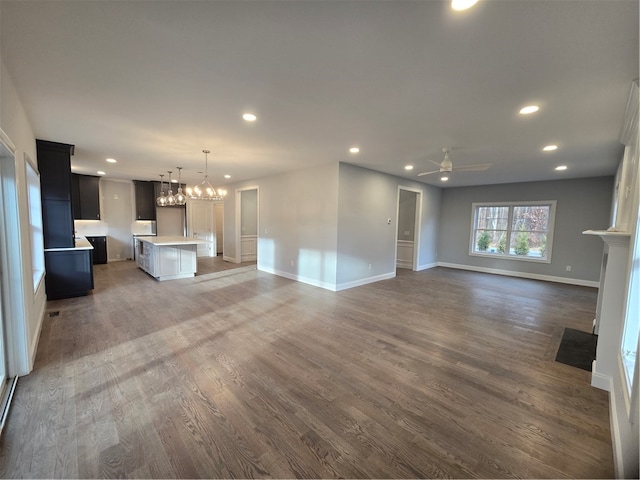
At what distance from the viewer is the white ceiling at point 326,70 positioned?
1486 millimetres

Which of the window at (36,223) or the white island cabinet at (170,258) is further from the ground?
the window at (36,223)

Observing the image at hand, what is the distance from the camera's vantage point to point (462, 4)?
1.37 meters

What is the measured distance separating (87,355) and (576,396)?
4.55 m

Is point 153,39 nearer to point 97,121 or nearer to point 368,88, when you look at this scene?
point 368,88

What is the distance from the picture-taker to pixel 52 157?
4.17 meters

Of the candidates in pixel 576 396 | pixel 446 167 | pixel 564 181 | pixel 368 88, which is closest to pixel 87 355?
pixel 368 88

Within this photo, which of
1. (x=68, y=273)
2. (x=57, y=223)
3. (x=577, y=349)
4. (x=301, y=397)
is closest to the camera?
(x=301, y=397)

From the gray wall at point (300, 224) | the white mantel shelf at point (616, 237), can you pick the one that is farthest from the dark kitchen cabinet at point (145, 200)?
the white mantel shelf at point (616, 237)

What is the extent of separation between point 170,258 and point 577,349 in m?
7.02

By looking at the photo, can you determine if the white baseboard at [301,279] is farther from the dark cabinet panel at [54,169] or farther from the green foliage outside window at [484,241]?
the green foliage outside window at [484,241]

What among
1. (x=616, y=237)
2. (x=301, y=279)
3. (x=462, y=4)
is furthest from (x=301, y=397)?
(x=301, y=279)

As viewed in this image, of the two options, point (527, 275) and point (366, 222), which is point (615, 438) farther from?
point (527, 275)

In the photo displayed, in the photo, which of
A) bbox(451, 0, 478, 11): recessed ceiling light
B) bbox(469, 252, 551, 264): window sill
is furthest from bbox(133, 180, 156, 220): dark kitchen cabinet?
bbox(469, 252, 551, 264): window sill

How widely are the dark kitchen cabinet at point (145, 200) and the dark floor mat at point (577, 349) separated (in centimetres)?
991
